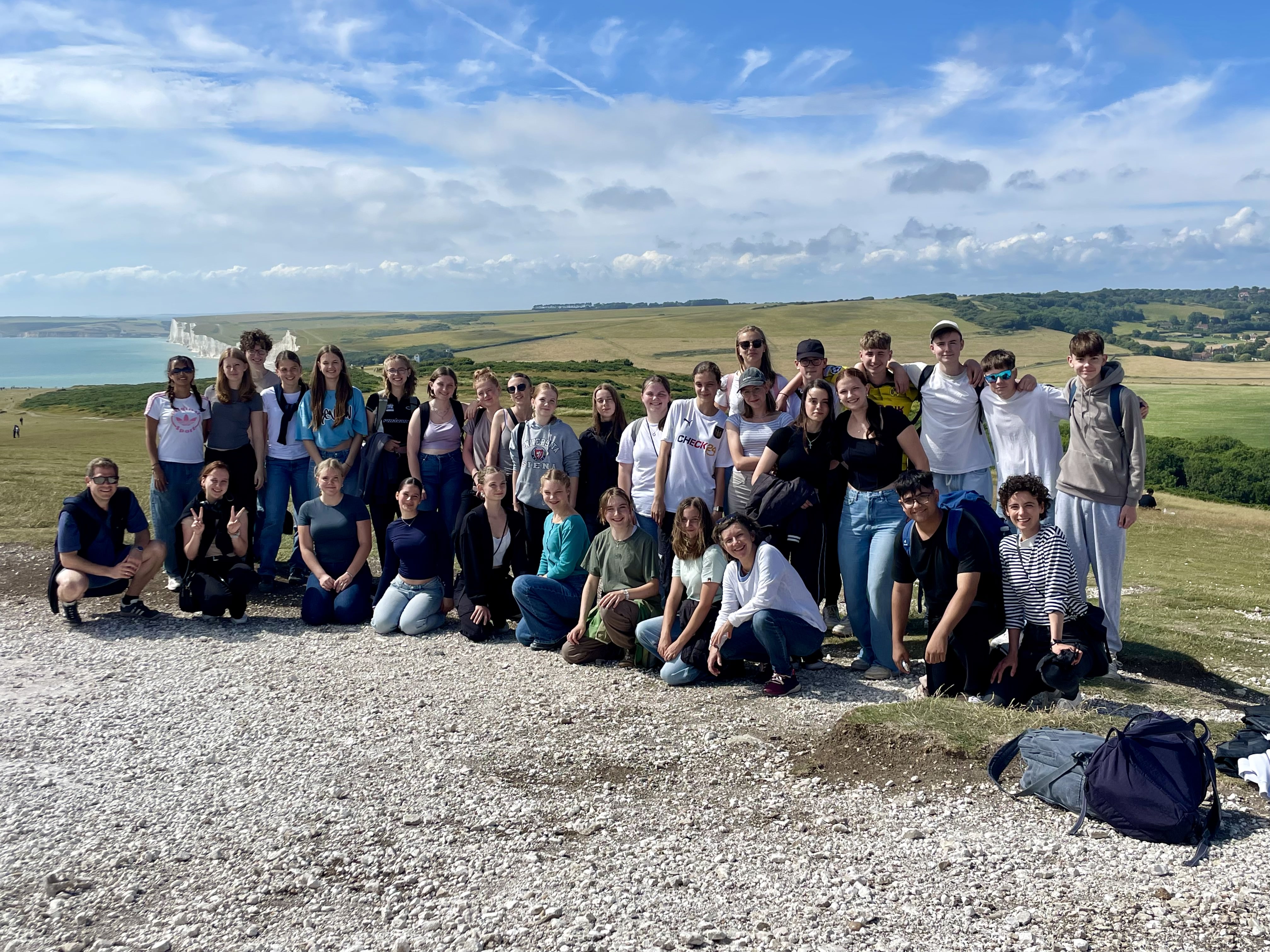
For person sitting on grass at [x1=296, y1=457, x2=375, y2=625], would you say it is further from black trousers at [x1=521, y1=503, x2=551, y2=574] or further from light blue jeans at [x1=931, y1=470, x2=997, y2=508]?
light blue jeans at [x1=931, y1=470, x2=997, y2=508]

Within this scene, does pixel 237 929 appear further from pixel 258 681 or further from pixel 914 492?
pixel 914 492

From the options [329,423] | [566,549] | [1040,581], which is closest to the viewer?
[1040,581]

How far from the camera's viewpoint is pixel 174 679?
7.77m

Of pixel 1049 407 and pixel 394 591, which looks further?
pixel 394 591

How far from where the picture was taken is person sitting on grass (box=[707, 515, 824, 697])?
717 centimetres

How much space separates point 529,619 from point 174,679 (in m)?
3.06

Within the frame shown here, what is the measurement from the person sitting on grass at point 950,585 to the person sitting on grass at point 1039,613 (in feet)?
0.46

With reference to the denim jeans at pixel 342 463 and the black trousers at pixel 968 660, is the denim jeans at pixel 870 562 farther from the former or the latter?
the denim jeans at pixel 342 463

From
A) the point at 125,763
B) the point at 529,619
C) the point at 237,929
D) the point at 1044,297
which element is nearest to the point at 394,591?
the point at 529,619

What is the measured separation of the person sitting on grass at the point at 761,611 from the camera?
7.17m

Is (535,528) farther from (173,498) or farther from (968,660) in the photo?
(968,660)

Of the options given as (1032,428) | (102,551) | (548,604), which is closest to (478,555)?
(548,604)

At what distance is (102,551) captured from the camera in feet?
30.8

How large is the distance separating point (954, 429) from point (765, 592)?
2358mm
